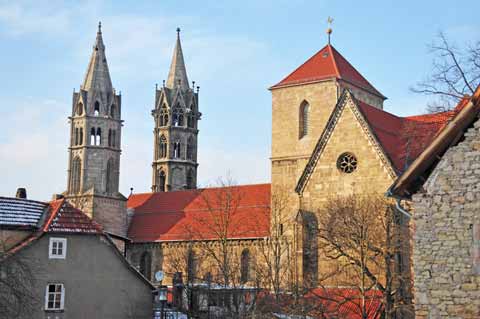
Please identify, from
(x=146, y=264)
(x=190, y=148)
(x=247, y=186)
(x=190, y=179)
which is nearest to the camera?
(x=247, y=186)

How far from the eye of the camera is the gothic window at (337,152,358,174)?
39406 mm

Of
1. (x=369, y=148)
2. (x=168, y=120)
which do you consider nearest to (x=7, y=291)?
(x=369, y=148)

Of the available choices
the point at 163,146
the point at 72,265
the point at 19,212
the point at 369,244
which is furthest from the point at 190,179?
the point at 369,244

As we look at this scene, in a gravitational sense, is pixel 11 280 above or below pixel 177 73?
below

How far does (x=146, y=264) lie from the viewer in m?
59.0

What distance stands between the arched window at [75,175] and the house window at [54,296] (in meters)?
32.5

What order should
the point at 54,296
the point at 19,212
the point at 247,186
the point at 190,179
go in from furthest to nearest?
the point at 190,179 → the point at 247,186 → the point at 19,212 → the point at 54,296

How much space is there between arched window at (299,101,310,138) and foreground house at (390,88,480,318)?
3192 cm

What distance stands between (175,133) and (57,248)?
43750 mm

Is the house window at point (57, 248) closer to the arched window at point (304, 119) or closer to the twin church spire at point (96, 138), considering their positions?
the arched window at point (304, 119)

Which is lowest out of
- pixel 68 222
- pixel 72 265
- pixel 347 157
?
pixel 72 265

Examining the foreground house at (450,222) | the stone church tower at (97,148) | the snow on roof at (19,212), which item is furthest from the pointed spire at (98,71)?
the foreground house at (450,222)

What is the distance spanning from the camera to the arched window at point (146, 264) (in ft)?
192

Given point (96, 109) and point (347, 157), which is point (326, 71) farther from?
point (96, 109)
